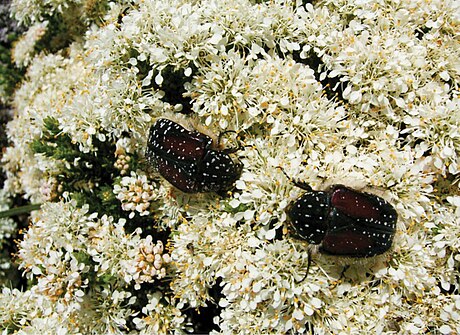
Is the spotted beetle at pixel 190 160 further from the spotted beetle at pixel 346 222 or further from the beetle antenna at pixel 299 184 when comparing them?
the spotted beetle at pixel 346 222

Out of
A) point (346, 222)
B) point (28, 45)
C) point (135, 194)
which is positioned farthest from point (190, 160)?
point (28, 45)

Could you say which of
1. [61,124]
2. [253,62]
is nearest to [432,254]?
[253,62]

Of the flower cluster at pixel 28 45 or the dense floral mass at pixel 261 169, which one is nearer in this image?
the dense floral mass at pixel 261 169

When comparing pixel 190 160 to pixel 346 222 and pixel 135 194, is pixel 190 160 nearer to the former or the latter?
pixel 135 194

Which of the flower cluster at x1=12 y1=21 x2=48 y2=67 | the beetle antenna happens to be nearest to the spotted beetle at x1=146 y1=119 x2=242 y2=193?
the beetle antenna

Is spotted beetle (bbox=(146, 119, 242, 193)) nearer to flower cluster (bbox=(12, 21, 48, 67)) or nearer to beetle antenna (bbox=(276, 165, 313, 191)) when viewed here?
beetle antenna (bbox=(276, 165, 313, 191))

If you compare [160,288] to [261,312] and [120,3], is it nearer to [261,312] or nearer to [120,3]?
[261,312]

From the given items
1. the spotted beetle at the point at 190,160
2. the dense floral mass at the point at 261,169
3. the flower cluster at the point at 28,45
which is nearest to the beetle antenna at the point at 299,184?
the dense floral mass at the point at 261,169
